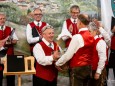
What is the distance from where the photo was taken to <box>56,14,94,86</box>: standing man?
126 inches

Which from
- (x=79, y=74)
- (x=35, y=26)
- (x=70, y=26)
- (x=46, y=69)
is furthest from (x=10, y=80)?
(x=79, y=74)

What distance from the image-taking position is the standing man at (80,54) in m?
3.21

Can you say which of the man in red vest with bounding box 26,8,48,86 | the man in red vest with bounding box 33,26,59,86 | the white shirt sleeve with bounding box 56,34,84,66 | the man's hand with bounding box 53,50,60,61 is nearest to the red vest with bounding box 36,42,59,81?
the man in red vest with bounding box 33,26,59,86

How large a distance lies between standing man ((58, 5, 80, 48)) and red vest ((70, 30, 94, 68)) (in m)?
1.21

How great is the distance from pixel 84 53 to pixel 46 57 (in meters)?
0.51

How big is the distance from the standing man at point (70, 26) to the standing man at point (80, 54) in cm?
121

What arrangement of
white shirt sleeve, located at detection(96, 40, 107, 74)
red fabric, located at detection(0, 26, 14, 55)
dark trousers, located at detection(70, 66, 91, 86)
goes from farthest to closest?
red fabric, located at detection(0, 26, 14, 55) → white shirt sleeve, located at detection(96, 40, 107, 74) → dark trousers, located at detection(70, 66, 91, 86)

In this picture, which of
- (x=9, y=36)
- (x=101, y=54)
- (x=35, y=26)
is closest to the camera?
(x=101, y=54)

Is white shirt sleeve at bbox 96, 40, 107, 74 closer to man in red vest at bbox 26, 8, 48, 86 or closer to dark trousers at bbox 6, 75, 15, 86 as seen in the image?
man in red vest at bbox 26, 8, 48, 86

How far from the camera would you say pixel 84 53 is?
3.26 meters

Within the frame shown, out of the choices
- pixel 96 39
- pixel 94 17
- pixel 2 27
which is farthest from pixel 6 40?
pixel 94 17

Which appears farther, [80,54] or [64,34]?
[64,34]

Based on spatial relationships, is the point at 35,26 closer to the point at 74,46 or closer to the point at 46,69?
the point at 46,69

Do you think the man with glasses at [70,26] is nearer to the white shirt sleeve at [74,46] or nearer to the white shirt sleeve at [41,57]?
the white shirt sleeve at [41,57]
